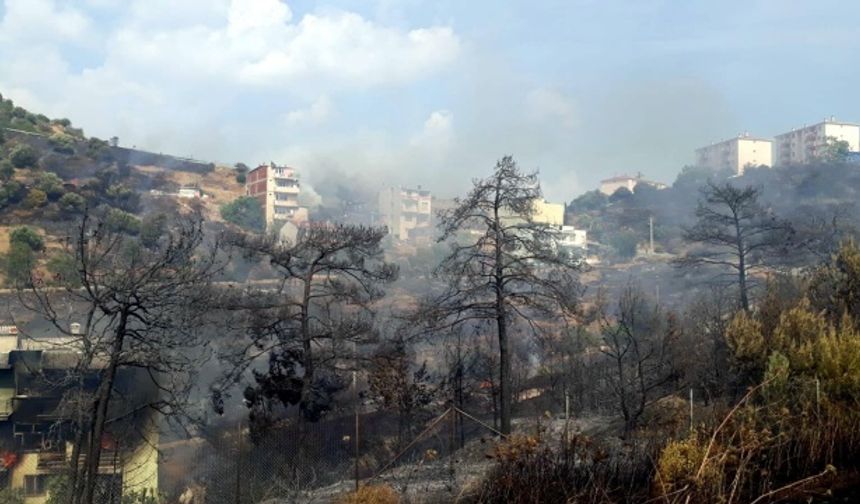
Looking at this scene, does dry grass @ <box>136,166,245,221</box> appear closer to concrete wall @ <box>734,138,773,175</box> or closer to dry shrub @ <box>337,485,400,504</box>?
dry shrub @ <box>337,485,400,504</box>

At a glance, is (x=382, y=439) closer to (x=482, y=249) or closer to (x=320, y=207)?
(x=482, y=249)

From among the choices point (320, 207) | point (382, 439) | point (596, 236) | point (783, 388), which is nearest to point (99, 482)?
point (382, 439)

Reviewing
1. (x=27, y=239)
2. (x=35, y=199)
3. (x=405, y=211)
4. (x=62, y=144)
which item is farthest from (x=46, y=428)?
(x=405, y=211)

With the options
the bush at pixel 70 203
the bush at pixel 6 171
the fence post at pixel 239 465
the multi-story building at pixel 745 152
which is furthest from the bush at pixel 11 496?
the multi-story building at pixel 745 152

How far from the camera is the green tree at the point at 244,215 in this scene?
67.7 m

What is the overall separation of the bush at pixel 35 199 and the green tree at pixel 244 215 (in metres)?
15.2

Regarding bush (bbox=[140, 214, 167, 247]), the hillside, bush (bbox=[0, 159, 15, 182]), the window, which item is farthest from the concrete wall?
the window

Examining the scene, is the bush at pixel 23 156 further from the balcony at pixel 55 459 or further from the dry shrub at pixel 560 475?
the dry shrub at pixel 560 475

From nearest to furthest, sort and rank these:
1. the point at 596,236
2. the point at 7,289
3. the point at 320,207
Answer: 1. the point at 7,289
2. the point at 596,236
3. the point at 320,207

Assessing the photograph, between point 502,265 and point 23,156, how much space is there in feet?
200

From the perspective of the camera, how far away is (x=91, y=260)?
34.0 feet

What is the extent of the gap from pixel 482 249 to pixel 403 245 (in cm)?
6085

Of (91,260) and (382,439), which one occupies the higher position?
(91,260)

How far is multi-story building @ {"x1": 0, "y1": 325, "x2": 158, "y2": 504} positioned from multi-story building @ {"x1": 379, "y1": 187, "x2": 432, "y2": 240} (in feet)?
215
